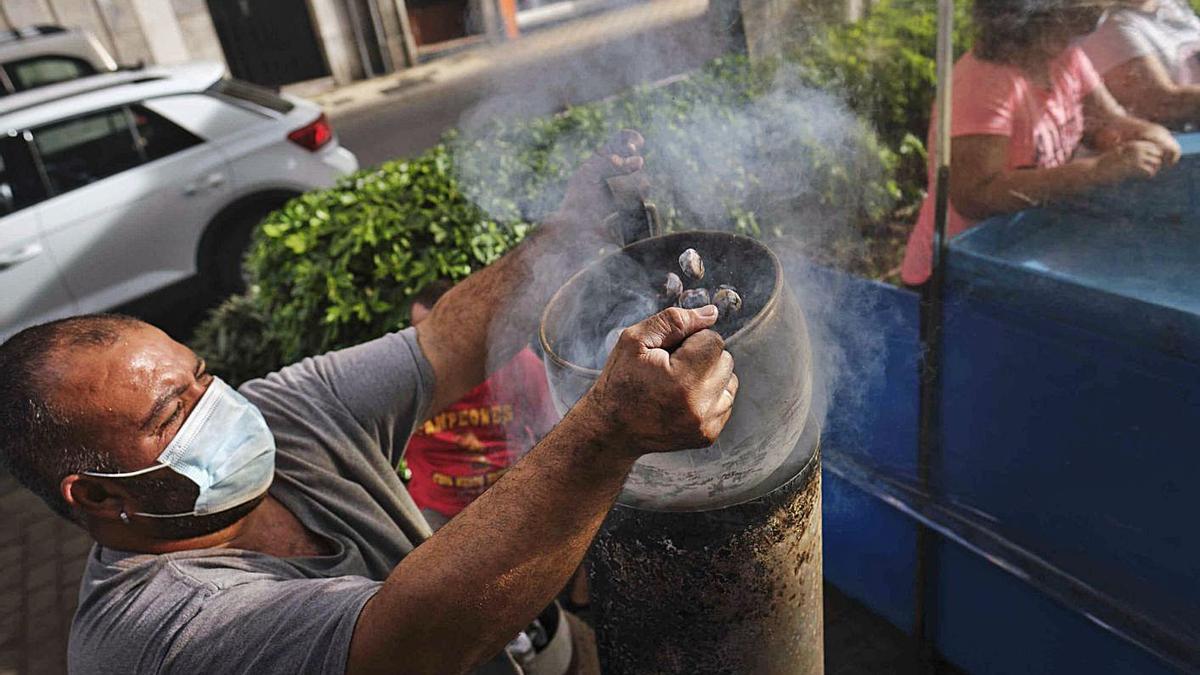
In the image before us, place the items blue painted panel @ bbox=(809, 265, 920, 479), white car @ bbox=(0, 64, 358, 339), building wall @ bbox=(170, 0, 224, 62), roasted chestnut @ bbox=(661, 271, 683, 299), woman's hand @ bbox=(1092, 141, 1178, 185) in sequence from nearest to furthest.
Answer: roasted chestnut @ bbox=(661, 271, 683, 299) → woman's hand @ bbox=(1092, 141, 1178, 185) → blue painted panel @ bbox=(809, 265, 920, 479) → white car @ bbox=(0, 64, 358, 339) → building wall @ bbox=(170, 0, 224, 62)

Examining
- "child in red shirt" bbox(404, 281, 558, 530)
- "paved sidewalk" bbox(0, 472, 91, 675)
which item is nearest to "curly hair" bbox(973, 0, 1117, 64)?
"child in red shirt" bbox(404, 281, 558, 530)

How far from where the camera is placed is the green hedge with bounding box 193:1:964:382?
3748 mm

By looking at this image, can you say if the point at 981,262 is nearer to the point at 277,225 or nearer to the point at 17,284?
the point at 277,225

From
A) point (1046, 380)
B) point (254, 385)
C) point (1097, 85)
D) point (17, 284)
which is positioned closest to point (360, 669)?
point (254, 385)

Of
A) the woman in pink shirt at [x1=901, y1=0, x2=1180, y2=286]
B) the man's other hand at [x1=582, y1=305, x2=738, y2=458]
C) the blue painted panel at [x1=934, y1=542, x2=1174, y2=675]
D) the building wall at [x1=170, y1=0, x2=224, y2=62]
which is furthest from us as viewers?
the building wall at [x1=170, y1=0, x2=224, y2=62]

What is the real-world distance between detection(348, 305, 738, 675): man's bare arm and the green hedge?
2.12m

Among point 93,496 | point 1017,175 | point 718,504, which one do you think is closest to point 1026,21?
point 1017,175

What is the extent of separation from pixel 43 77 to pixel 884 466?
10.7 meters

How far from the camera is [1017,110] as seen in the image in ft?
9.51


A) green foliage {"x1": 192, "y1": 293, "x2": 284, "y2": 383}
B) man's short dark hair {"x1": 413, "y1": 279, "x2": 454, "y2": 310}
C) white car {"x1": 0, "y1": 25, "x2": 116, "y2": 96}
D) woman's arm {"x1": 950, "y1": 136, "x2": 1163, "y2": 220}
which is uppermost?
white car {"x1": 0, "y1": 25, "x2": 116, "y2": 96}

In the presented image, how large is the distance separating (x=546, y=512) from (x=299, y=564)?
2.68ft

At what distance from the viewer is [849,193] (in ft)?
12.6

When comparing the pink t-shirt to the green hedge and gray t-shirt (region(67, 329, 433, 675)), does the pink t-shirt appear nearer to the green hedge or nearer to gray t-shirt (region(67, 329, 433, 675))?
the green hedge

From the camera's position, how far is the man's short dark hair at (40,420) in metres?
1.67
